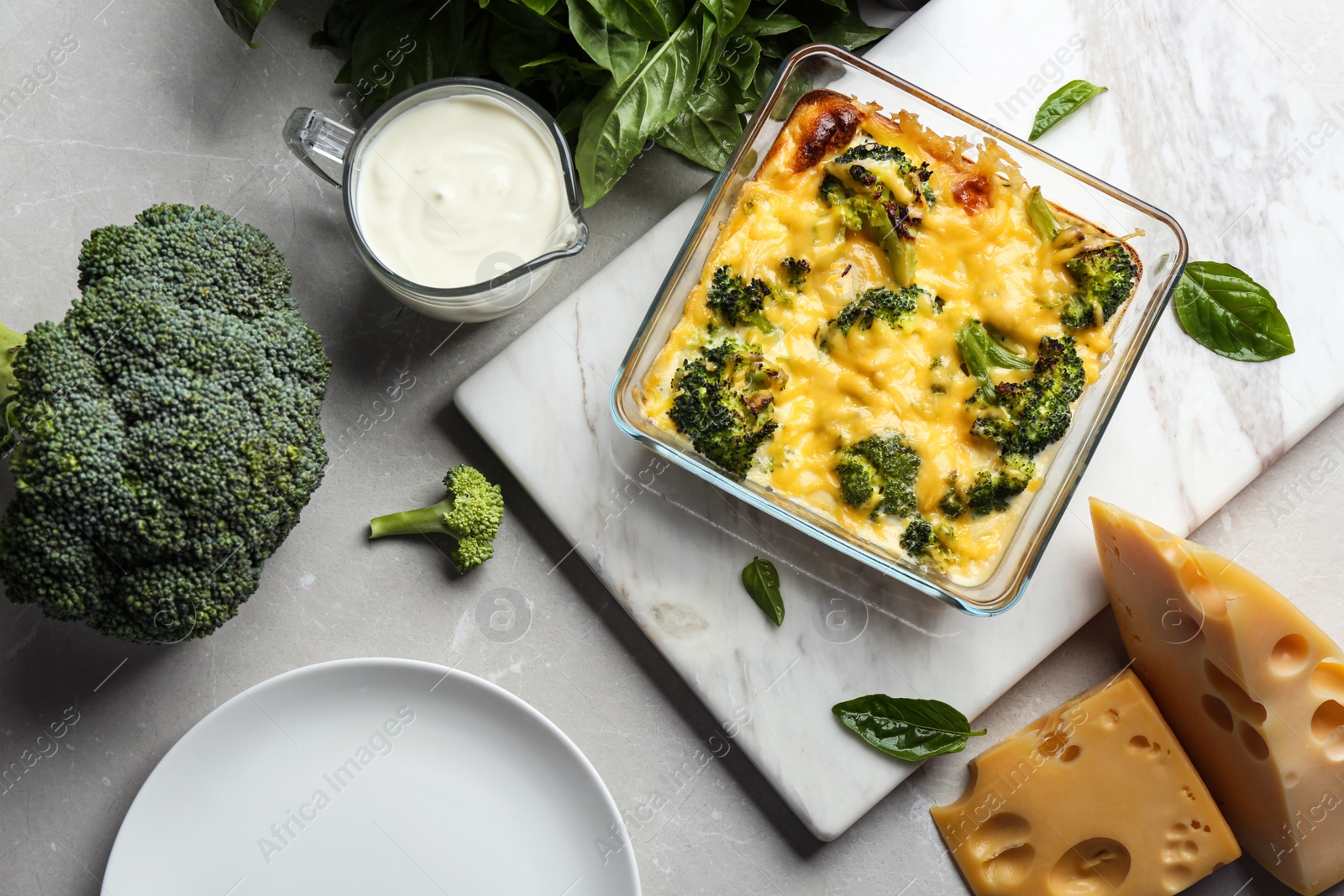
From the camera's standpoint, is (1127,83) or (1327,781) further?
(1127,83)

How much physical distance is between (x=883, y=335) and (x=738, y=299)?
31 centimetres

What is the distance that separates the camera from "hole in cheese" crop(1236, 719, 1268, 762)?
6.69 feet

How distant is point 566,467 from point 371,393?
49cm

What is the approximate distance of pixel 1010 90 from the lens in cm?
219

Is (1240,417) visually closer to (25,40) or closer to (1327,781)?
(1327,781)

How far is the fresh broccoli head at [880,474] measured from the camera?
188 centimetres

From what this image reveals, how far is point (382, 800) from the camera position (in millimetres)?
2037

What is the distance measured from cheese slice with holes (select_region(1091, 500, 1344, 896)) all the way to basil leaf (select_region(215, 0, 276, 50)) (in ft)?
6.75

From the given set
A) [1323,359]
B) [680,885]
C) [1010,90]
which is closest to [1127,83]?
[1010,90]

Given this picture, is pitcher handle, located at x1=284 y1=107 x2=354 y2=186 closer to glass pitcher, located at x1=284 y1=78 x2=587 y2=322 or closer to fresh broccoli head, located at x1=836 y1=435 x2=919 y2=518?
glass pitcher, located at x1=284 y1=78 x2=587 y2=322

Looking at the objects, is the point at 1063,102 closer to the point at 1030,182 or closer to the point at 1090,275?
the point at 1030,182

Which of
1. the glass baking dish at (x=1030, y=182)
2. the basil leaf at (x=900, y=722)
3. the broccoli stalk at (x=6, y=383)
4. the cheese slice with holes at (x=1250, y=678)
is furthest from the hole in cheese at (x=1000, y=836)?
the broccoli stalk at (x=6, y=383)

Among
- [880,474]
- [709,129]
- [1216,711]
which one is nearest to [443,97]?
[709,129]

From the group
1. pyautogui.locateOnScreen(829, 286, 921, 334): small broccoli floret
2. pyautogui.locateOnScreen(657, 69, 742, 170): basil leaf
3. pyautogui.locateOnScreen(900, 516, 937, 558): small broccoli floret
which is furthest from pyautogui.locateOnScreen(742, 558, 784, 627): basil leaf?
pyautogui.locateOnScreen(657, 69, 742, 170): basil leaf
